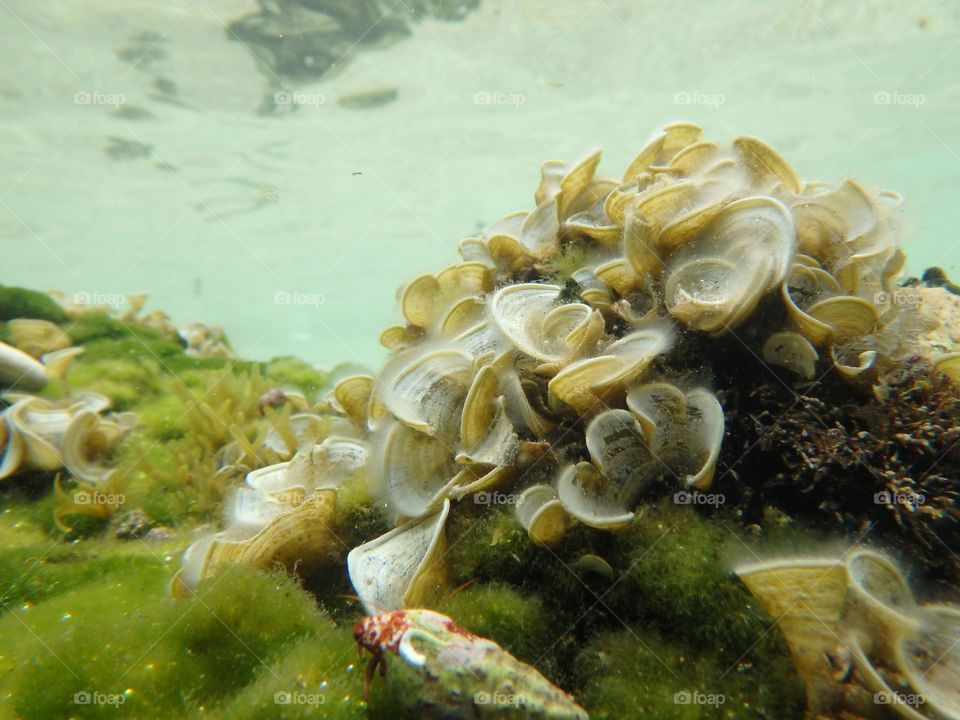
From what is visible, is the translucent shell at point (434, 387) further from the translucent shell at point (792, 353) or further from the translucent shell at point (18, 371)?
the translucent shell at point (18, 371)

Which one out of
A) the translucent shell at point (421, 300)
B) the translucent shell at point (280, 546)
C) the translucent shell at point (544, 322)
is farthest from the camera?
the translucent shell at point (421, 300)

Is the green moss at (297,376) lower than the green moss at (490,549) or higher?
lower

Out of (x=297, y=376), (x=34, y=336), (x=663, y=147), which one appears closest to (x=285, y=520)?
(x=663, y=147)

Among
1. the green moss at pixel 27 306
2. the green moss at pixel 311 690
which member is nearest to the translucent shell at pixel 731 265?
the green moss at pixel 311 690

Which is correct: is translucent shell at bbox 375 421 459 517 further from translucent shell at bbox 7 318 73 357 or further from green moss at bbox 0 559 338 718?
translucent shell at bbox 7 318 73 357

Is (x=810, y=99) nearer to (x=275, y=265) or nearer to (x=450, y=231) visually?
(x=450, y=231)

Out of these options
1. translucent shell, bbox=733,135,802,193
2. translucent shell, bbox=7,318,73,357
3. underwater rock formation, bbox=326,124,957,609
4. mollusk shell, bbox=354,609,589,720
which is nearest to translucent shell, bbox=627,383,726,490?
underwater rock formation, bbox=326,124,957,609
